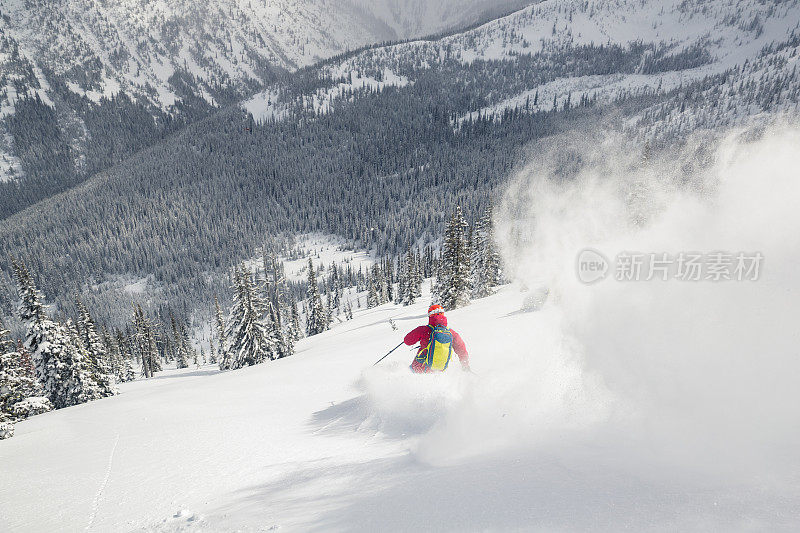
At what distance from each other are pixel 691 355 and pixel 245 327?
→ 104 ft

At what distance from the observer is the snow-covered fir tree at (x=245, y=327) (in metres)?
30.2

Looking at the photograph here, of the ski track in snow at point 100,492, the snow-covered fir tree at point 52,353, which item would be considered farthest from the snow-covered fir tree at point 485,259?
the ski track in snow at point 100,492

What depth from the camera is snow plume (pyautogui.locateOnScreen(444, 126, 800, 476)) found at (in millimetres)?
2842

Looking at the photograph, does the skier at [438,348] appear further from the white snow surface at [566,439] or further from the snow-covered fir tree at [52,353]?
the snow-covered fir tree at [52,353]

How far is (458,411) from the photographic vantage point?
5.14 metres

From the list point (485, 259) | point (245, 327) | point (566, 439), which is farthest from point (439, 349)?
point (485, 259)

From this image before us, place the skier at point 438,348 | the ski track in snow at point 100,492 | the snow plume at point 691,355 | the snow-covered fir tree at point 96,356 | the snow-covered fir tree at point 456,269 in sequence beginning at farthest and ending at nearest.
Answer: the snow-covered fir tree at point 456,269
the snow-covered fir tree at point 96,356
the skier at point 438,348
the ski track in snow at point 100,492
the snow plume at point 691,355

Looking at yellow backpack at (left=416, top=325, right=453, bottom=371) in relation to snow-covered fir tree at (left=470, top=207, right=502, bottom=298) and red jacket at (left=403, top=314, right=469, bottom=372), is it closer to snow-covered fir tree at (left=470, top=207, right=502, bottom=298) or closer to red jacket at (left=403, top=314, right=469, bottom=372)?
red jacket at (left=403, top=314, right=469, bottom=372)

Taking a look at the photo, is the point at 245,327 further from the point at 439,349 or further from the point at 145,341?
the point at 145,341

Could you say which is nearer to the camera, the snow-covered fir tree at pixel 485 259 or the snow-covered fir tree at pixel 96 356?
the snow-covered fir tree at pixel 96 356

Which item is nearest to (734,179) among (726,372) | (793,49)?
(726,372)

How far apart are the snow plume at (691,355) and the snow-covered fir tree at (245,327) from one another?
28584 millimetres

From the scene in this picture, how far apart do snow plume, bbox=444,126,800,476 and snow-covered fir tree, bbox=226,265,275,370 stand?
93.8 feet

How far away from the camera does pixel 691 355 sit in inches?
141
